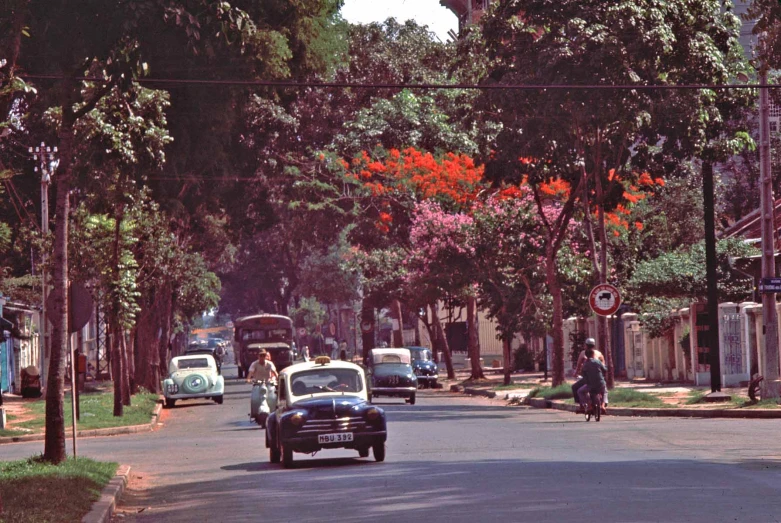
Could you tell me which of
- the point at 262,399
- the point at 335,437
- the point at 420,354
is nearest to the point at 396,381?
the point at 262,399

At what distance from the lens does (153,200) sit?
38469mm

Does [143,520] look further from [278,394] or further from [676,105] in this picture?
[676,105]

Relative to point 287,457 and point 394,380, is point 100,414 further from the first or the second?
point 287,457

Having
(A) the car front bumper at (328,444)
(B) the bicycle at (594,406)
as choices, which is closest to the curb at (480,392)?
(B) the bicycle at (594,406)

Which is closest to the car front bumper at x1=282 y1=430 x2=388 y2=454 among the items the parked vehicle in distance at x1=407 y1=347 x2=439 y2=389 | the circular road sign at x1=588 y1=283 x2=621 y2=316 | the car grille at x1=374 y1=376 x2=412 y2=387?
the circular road sign at x1=588 y1=283 x2=621 y2=316

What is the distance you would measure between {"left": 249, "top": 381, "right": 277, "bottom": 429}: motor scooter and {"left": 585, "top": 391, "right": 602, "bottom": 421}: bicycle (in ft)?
22.9

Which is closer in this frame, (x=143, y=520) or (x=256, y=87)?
(x=143, y=520)

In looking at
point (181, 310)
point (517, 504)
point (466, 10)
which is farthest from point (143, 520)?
point (466, 10)

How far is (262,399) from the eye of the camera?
29.5m

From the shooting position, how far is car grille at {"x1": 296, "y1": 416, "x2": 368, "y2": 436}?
1934cm

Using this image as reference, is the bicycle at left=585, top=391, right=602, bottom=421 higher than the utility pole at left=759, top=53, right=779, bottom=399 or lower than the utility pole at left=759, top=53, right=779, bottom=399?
lower

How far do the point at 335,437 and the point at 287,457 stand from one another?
2.74ft

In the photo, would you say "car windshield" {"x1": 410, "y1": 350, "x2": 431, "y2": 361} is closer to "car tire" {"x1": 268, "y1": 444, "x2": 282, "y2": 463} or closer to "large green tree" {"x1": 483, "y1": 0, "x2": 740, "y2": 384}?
"large green tree" {"x1": 483, "y1": 0, "x2": 740, "y2": 384}

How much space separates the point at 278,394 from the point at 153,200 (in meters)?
18.7
